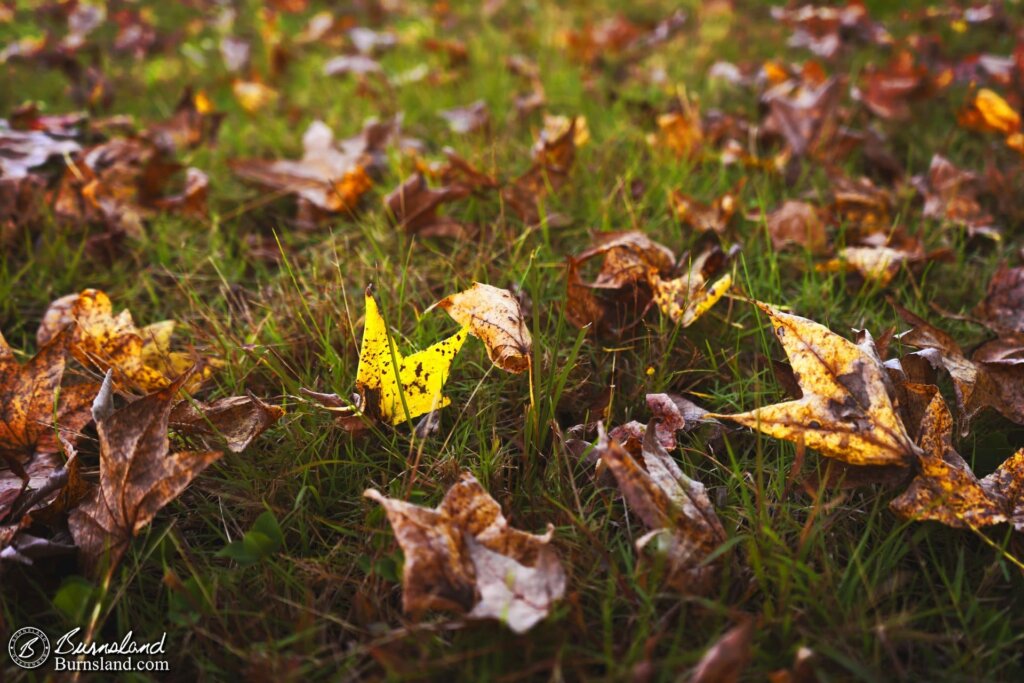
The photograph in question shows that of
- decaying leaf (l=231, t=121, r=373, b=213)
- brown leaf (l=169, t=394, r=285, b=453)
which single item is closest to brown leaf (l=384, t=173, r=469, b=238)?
decaying leaf (l=231, t=121, r=373, b=213)

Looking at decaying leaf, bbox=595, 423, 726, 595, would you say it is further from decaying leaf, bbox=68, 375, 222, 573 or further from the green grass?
decaying leaf, bbox=68, 375, 222, 573

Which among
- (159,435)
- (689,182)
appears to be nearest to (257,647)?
(159,435)

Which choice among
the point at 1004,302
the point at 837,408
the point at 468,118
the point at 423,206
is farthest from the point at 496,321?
the point at 468,118

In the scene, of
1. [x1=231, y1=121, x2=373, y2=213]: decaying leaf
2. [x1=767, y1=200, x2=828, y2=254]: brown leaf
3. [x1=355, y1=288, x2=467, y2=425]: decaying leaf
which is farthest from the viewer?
[x1=231, y1=121, x2=373, y2=213]: decaying leaf

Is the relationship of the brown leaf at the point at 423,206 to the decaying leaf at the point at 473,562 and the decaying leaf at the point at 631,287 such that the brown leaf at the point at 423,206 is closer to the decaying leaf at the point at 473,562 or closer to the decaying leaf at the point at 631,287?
the decaying leaf at the point at 631,287

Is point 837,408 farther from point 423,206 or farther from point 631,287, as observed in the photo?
point 423,206

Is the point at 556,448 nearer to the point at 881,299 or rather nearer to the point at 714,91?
the point at 881,299

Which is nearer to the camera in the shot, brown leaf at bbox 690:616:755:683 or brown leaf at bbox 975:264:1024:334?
brown leaf at bbox 690:616:755:683
